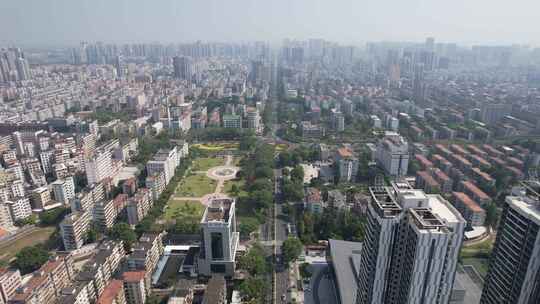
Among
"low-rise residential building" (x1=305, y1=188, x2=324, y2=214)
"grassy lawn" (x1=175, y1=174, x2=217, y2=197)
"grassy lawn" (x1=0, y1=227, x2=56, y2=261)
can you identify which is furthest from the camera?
"grassy lawn" (x1=175, y1=174, x2=217, y2=197)

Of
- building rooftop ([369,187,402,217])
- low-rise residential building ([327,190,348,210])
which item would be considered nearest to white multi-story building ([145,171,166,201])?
low-rise residential building ([327,190,348,210])

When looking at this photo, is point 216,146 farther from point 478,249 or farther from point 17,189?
point 478,249

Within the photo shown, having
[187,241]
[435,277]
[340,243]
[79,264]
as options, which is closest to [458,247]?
[435,277]

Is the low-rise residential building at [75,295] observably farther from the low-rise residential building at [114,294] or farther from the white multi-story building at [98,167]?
the white multi-story building at [98,167]

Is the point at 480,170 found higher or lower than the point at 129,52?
lower

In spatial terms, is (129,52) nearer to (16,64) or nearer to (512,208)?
(16,64)

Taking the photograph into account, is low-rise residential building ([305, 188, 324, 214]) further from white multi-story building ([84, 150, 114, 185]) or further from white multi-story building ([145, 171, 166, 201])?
white multi-story building ([84, 150, 114, 185])

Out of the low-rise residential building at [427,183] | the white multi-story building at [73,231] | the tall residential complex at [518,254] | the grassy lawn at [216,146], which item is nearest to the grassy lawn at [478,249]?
the low-rise residential building at [427,183]

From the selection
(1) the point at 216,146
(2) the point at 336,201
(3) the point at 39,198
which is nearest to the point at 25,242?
(3) the point at 39,198
